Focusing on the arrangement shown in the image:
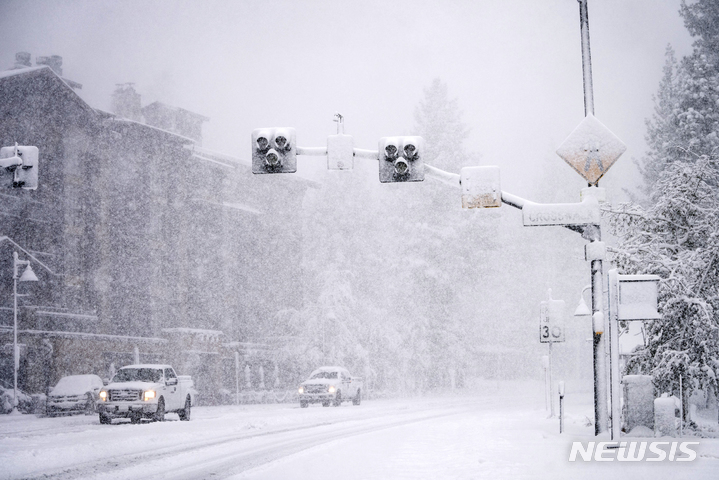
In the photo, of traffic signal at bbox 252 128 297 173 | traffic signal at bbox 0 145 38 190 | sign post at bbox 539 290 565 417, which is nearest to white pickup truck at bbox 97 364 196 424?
traffic signal at bbox 0 145 38 190

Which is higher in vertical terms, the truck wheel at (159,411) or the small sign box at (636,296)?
the small sign box at (636,296)

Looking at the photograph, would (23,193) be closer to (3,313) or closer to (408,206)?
(3,313)

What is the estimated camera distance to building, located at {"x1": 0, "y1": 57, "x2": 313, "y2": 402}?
38.6 metres

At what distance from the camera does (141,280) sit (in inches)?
1726

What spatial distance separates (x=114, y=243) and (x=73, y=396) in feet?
45.6

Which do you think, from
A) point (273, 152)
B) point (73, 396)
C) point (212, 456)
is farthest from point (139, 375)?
point (273, 152)

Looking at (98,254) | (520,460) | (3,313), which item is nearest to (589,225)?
(520,460)

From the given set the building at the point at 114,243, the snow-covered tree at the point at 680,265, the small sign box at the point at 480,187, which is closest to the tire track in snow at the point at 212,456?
the small sign box at the point at 480,187

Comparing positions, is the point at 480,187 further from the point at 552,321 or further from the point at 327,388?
the point at 327,388

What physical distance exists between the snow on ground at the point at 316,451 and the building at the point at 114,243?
Answer: 44.7ft

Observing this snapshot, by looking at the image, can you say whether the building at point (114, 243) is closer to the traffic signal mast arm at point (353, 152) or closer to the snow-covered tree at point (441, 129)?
the snow-covered tree at point (441, 129)

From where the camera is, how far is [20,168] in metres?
17.6

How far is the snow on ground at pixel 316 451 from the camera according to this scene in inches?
499

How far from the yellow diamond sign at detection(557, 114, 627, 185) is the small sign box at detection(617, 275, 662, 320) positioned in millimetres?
1709
